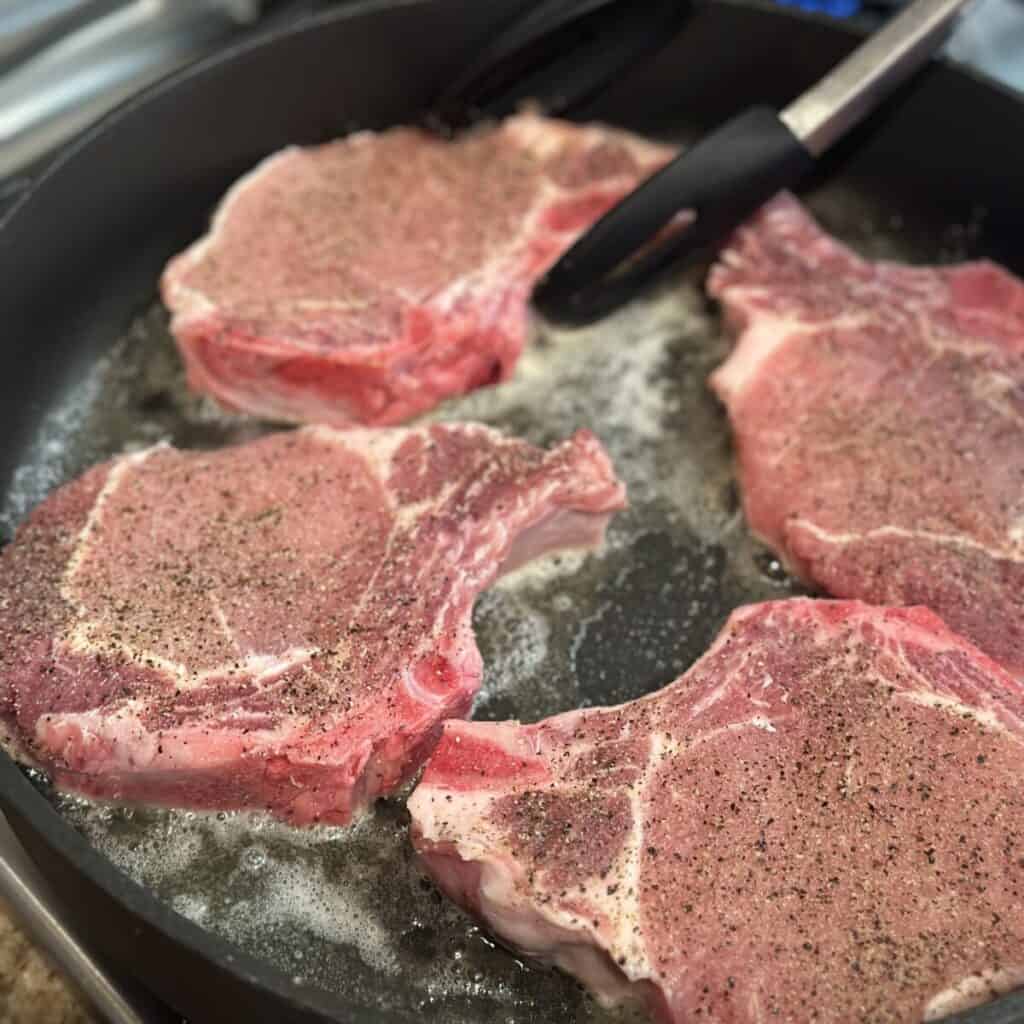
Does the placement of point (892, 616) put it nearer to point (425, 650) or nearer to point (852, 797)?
point (852, 797)

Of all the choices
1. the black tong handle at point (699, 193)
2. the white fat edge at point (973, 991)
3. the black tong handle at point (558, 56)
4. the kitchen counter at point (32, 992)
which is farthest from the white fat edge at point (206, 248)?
the white fat edge at point (973, 991)

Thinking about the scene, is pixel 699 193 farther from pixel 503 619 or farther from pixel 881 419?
pixel 503 619

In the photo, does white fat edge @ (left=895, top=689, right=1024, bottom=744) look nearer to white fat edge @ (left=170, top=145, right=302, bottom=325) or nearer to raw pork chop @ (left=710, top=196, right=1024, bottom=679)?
raw pork chop @ (left=710, top=196, right=1024, bottom=679)

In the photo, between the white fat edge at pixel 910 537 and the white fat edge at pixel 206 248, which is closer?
the white fat edge at pixel 910 537

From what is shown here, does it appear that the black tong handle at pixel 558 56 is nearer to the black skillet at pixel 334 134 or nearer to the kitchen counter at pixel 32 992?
the black skillet at pixel 334 134

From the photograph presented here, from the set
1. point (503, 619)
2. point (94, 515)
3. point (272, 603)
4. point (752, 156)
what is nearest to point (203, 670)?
point (272, 603)

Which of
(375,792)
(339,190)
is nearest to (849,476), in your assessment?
(375,792)

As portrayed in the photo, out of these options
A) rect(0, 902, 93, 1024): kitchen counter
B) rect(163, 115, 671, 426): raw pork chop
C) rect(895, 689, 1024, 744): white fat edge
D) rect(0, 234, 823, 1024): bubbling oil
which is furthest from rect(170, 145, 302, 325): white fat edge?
rect(895, 689, 1024, 744): white fat edge
